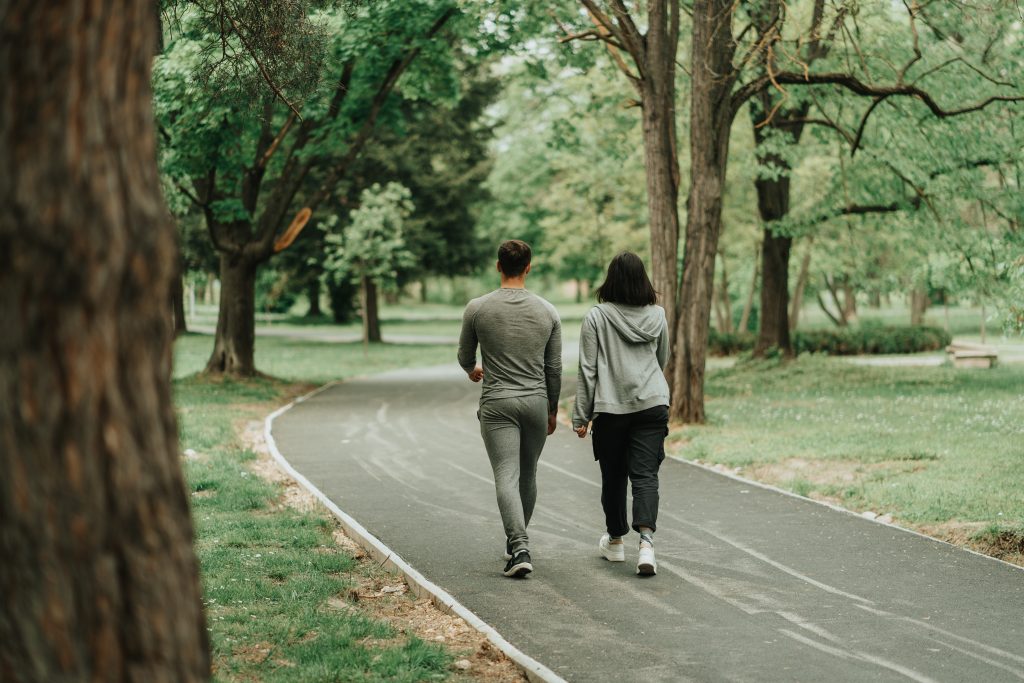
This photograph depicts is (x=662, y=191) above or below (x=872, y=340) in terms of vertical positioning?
above

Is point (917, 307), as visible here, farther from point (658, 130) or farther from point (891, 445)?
point (891, 445)

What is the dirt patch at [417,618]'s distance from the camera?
5418mm

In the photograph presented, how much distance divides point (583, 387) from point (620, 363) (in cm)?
30

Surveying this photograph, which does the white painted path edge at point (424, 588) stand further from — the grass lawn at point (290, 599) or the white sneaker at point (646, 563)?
the white sneaker at point (646, 563)

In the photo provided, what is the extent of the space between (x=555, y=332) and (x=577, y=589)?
66.9 inches

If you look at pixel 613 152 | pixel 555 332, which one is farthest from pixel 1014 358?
pixel 555 332

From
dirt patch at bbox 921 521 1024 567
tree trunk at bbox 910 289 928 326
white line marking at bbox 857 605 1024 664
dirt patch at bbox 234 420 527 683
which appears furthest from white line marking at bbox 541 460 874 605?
tree trunk at bbox 910 289 928 326

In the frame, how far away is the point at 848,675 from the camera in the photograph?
5.27 m

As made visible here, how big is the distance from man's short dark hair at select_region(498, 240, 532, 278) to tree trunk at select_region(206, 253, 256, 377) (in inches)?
637

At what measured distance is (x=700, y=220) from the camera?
15.7 meters

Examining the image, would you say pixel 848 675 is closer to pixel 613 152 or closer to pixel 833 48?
pixel 833 48

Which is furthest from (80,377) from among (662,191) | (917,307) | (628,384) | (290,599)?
(917,307)

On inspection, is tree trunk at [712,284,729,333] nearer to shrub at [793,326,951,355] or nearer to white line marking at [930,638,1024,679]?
shrub at [793,326,951,355]

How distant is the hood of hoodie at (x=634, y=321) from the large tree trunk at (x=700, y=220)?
316 inches
